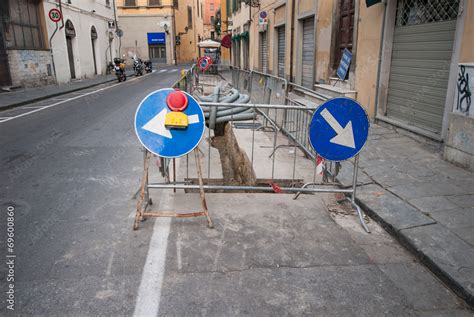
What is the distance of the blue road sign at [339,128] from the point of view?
14.1 feet

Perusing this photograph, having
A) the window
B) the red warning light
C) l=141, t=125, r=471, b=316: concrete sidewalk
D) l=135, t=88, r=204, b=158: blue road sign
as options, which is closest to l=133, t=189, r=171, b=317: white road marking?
l=141, t=125, r=471, b=316: concrete sidewalk

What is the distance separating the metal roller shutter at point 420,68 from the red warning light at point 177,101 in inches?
192

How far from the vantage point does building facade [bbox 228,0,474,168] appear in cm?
582

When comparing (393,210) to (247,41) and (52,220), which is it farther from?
(247,41)

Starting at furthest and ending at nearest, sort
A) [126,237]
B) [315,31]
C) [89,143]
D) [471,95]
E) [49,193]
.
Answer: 1. [315,31]
2. [89,143]
3. [471,95]
4. [49,193]
5. [126,237]

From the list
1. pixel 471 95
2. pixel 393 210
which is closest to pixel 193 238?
pixel 393 210

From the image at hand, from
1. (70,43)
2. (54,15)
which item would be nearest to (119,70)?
(70,43)

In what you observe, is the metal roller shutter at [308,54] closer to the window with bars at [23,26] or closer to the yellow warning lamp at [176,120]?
the yellow warning lamp at [176,120]

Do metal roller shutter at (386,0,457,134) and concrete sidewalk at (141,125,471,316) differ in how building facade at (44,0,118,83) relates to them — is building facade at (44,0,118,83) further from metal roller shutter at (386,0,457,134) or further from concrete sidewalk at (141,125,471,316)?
concrete sidewalk at (141,125,471,316)

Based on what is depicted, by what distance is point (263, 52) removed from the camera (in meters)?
22.7

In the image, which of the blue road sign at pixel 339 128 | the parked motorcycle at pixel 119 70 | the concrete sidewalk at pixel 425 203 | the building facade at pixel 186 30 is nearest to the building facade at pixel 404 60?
the concrete sidewalk at pixel 425 203

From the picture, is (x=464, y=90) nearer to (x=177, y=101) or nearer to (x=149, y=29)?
(x=177, y=101)

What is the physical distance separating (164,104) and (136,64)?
26.3 m

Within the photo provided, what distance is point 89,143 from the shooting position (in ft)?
25.3
